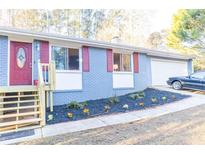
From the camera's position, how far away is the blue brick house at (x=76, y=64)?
8102mm

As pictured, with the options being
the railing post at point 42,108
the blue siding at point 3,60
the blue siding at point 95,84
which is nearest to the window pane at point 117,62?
the blue siding at point 95,84

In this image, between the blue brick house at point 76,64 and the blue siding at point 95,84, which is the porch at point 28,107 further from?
the blue siding at point 95,84

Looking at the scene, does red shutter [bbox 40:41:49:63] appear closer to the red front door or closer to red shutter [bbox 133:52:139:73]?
the red front door

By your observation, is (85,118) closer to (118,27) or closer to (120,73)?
(120,73)

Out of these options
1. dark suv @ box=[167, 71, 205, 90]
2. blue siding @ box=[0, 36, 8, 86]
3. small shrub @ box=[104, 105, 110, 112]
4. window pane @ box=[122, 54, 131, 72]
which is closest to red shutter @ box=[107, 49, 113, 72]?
window pane @ box=[122, 54, 131, 72]

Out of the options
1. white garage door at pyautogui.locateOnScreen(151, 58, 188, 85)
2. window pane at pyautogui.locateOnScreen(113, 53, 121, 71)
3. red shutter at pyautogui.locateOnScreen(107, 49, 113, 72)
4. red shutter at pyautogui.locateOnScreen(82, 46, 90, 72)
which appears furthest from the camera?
white garage door at pyautogui.locateOnScreen(151, 58, 188, 85)

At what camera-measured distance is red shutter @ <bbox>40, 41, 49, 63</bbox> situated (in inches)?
339

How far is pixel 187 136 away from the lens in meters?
5.32

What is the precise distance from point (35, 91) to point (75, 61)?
A: 250 centimetres

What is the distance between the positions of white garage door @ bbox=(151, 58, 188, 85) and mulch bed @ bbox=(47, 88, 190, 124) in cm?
212

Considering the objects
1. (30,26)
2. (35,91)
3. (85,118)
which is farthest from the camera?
(30,26)

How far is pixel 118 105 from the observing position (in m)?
8.84

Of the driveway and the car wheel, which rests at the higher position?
the car wheel

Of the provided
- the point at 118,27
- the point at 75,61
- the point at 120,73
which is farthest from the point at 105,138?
the point at 118,27
